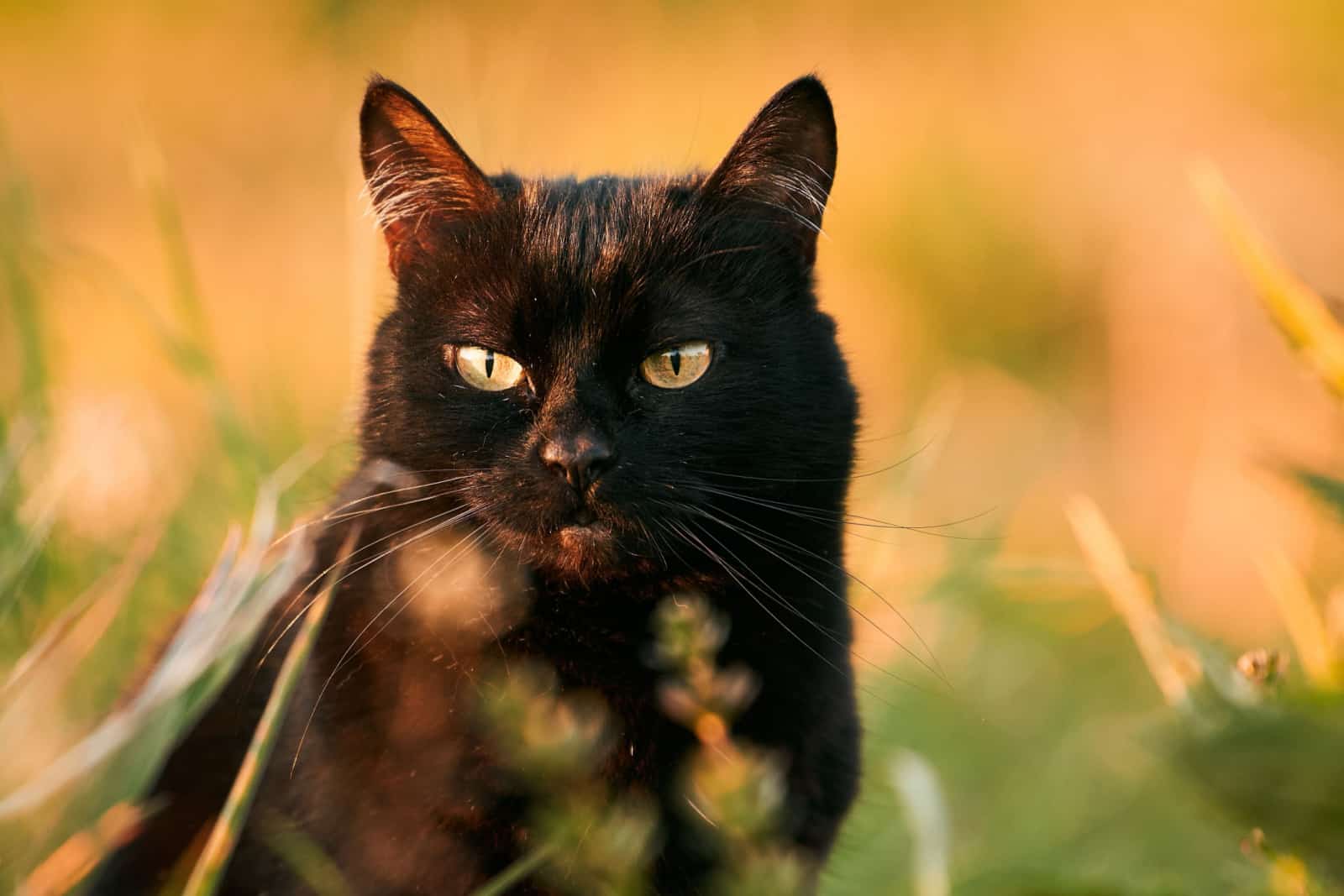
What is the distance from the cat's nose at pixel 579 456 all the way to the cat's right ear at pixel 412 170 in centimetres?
38

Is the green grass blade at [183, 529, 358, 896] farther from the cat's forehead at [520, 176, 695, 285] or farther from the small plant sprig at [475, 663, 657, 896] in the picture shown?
the cat's forehead at [520, 176, 695, 285]

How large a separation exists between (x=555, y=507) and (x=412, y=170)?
51 centimetres

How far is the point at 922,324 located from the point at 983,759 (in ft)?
7.10

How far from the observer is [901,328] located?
14.4 ft

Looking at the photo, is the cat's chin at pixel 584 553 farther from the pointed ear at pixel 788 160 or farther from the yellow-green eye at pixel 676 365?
the pointed ear at pixel 788 160

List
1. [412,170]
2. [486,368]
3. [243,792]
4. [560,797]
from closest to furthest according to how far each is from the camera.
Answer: [243,792] → [560,797] → [486,368] → [412,170]

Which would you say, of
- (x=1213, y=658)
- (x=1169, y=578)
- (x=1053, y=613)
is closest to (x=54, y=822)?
(x=1213, y=658)

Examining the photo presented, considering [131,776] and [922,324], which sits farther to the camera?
[922,324]

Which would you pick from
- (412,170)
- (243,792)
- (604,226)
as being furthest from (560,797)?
(412,170)

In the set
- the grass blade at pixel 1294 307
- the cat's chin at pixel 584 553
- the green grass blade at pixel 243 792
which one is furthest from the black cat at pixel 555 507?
the grass blade at pixel 1294 307

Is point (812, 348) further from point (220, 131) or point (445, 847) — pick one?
point (220, 131)

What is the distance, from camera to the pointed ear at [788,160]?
1567 millimetres

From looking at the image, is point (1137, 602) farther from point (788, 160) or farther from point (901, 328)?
point (901, 328)

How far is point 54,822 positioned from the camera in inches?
43.3
